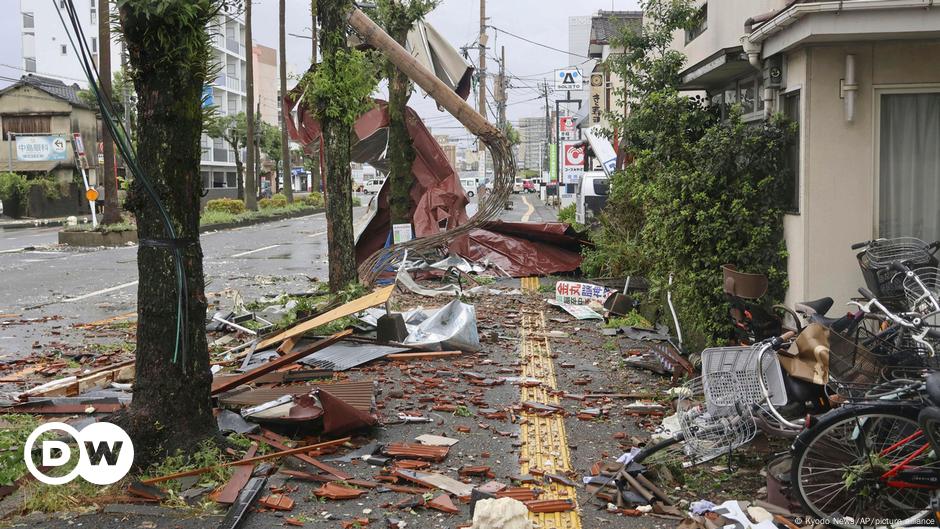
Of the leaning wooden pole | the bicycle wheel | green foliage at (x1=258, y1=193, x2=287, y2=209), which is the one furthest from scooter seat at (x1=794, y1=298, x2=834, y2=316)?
green foliage at (x1=258, y1=193, x2=287, y2=209)

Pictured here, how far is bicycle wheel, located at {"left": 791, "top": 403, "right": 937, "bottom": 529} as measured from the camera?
4.62m

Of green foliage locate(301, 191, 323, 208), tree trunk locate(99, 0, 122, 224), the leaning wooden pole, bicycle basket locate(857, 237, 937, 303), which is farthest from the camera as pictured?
green foliage locate(301, 191, 323, 208)

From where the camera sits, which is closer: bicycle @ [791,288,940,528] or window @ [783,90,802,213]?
bicycle @ [791,288,940,528]

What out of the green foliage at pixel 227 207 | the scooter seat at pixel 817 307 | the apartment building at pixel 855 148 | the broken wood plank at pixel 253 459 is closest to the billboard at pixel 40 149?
A: the green foliage at pixel 227 207

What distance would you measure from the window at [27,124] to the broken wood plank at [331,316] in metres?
49.6

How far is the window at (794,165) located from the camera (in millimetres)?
8594

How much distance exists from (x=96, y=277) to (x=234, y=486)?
1358 centimetres

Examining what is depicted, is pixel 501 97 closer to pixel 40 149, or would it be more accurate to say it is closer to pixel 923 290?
pixel 40 149

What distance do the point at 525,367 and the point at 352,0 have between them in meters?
6.52

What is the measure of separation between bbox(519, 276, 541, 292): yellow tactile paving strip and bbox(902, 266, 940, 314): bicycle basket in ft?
26.0

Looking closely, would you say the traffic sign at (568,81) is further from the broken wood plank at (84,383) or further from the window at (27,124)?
the broken wood plank at (84,383)

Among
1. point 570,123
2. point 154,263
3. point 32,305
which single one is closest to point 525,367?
point 154,263

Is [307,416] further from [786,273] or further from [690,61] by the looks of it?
[690,61]

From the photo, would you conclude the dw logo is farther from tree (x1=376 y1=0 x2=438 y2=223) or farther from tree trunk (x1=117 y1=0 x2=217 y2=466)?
tree (x1=376 y1=0 x2=438 y2=223)
